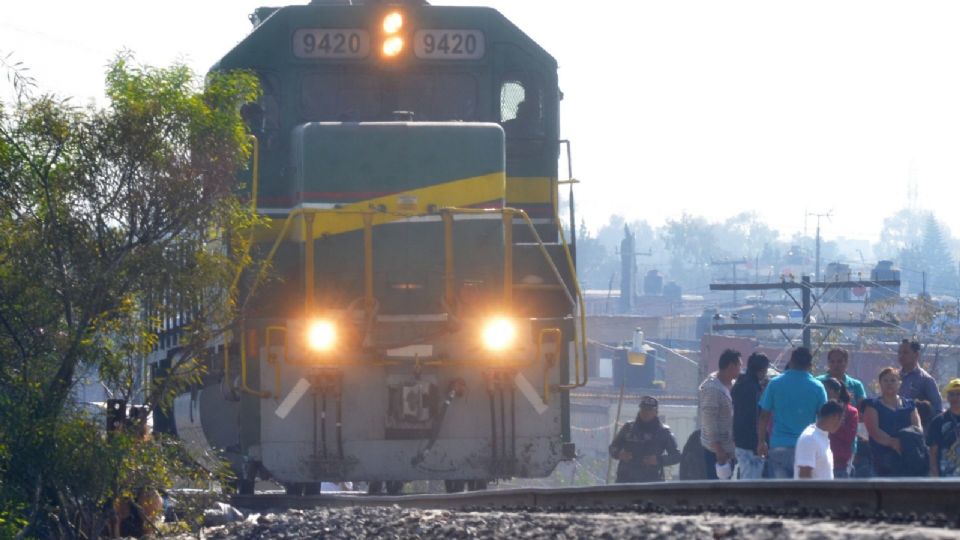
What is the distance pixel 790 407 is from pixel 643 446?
2355 mm

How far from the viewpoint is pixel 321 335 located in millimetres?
9219

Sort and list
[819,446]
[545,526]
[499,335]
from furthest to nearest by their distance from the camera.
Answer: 1. [499,335]
2. [819,446]
3. [545,526]

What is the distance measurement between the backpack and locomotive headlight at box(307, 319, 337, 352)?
4039mm

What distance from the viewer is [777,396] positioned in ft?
31.3

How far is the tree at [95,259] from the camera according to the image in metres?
7.81

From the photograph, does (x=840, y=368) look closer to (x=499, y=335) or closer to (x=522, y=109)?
(x=499, y=335)

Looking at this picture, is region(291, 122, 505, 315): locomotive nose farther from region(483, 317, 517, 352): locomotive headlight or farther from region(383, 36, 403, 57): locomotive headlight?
region(383, 36, 403, 57): locomotive headlight

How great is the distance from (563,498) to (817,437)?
72.2 inches

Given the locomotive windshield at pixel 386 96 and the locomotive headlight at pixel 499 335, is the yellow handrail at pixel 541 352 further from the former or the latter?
the locomotive windshield at pixel 386 96

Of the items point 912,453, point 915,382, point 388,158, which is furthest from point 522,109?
point 912,453

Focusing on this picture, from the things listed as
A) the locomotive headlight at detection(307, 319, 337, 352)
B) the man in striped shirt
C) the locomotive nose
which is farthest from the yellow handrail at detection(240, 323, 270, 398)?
the man in striped shirt

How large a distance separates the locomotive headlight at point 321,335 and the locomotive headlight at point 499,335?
3.27ft

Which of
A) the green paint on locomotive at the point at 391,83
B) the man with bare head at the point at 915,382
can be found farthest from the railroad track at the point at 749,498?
the man with bare head at the point at 915,382

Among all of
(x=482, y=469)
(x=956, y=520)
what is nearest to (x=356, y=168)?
(x=482, y=469)
